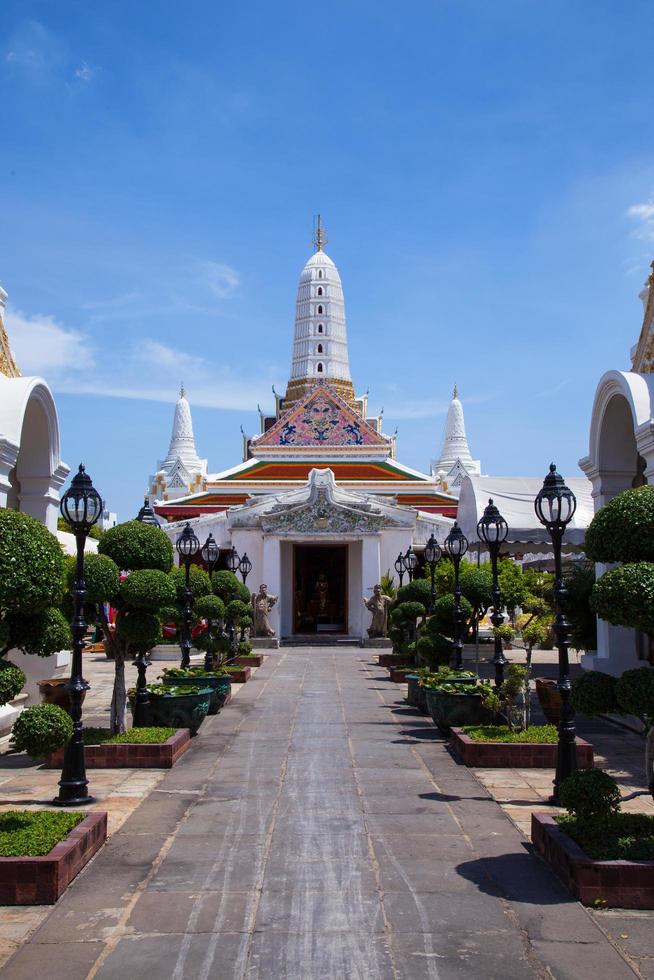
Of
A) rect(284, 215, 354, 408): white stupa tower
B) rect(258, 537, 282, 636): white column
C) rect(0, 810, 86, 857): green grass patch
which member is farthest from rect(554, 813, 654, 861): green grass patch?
rect(284, 215, 354, 408): white stupa tower

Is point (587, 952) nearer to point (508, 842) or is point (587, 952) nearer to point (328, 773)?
point (508, 842)

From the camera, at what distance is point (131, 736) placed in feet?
36.8

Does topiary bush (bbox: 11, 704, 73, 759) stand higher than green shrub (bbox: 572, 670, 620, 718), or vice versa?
green shrub (bbox: 572, 670, 620, 718)

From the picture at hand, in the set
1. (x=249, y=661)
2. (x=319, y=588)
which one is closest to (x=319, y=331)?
(x=319, y=588)

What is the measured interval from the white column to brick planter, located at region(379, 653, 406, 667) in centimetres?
971

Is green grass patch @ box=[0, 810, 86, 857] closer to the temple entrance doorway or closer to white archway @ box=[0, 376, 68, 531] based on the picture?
white archway @ box=[0, 376, 68, 531]

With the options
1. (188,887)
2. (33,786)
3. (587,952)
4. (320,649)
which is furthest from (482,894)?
(320,649)

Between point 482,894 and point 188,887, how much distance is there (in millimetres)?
1888

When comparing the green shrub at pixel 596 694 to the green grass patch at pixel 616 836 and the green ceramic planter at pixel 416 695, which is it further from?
the green ceramic planter at pixel 416 695

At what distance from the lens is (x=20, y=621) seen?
8.02m

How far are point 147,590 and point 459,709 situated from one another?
419cm

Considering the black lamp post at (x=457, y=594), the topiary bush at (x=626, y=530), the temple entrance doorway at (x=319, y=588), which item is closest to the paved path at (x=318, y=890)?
the topiary bush at (x=626, y=530)

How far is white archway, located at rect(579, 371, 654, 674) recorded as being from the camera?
13.8 metres

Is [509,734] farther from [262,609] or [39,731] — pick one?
[262,609]
